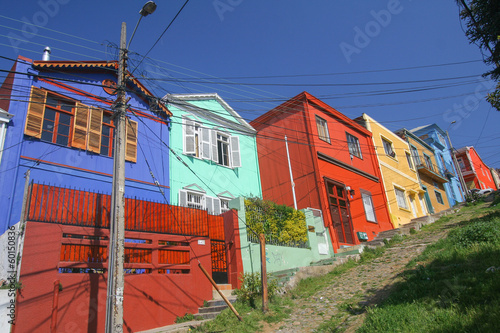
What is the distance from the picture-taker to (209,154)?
52.9 feet

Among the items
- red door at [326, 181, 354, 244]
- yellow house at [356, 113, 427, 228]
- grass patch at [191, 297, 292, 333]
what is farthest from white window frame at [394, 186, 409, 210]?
grass patch at [191, 297, 292, 333]

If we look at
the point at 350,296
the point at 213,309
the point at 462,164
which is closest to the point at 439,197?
the point at 462,164

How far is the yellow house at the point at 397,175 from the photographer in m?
22.8

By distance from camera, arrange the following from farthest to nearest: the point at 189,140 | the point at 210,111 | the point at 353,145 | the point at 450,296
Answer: the point at 353,145 < the point at 210,111 < the point at 189,140 < the point at 450,296

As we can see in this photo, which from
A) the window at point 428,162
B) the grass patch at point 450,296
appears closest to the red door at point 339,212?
the grass patch at point 450,296

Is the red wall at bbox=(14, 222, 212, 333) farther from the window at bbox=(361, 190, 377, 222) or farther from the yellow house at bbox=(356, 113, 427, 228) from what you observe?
the yellow house at bbox=(356, 113, 427, 228)

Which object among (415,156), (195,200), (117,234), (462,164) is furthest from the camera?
(462,164)

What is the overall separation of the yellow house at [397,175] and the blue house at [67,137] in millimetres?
14564

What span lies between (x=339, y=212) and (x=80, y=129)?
1179 cm

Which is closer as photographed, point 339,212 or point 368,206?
point 339,212

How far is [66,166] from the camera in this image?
11617 millimetres

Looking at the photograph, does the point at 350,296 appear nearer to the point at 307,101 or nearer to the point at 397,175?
the point at 307,101

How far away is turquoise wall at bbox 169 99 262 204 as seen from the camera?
1470 centimetres

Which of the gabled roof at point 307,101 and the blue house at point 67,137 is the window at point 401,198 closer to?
the gabled roof at point 307,101
